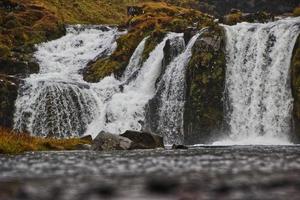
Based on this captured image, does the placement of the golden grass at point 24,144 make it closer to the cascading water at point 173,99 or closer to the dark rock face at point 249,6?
the cascading water at point 173,99

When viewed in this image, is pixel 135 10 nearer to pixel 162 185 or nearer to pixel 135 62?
pixel 135 62

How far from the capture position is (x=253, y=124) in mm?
47469

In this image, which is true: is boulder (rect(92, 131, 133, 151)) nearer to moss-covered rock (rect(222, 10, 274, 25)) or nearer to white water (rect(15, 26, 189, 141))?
white water (rect(15, 26, 189, 141))

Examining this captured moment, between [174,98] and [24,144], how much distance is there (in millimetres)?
23424

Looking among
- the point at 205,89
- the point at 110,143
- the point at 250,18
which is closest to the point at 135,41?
the point at 250,18

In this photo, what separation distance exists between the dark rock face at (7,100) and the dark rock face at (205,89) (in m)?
18.3

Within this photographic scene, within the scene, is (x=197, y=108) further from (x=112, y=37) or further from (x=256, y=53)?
(x=112, y=37)

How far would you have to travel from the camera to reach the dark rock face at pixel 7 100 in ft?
189

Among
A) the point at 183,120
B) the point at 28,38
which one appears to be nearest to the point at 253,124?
the point at 183,120

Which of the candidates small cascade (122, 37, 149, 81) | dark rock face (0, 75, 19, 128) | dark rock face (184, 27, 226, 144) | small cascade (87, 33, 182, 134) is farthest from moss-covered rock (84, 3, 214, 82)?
dark rock face (0, 75, 19, 128)

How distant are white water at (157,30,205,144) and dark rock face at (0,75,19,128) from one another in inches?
608

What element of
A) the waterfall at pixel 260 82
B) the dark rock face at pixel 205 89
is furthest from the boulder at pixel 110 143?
the dark rock face at pixel 205 89

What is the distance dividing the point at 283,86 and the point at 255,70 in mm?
3637

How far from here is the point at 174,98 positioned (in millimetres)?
53562
